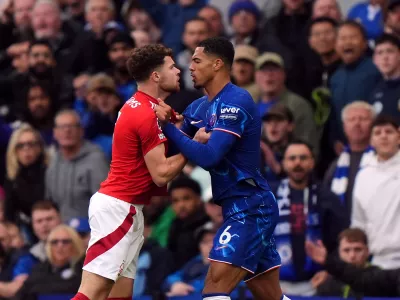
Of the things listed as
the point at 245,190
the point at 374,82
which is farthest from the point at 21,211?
the point at 245,190

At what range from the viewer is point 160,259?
1159 centimetres

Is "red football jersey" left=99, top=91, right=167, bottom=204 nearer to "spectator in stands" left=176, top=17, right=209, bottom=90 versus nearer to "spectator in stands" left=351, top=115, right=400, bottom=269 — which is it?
"spectator in stands" left=351, top=115, right=400, bottom=269

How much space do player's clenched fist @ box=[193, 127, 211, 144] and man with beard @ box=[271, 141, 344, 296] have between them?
8.64 feet

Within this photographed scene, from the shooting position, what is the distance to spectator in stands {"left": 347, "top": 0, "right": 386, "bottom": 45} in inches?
520

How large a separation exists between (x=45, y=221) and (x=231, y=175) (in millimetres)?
4507

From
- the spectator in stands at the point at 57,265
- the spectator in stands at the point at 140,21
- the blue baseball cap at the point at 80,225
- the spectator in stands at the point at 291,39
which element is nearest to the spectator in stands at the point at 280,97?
the spectator in stands at the point at 291,39

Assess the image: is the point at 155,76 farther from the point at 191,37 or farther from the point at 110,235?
the point at 191,37

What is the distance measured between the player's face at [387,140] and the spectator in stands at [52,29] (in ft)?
17.2

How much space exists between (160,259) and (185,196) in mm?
792

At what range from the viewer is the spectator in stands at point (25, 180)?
13297 mm

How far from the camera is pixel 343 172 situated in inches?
451

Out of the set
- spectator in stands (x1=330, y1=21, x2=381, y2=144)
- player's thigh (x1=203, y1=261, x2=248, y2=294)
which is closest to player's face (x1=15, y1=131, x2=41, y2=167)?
spectator in stands (x1=330, y1=21, x2=381, y2=144)

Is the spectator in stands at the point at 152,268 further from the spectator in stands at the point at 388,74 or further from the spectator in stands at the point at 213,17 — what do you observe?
the spectator in stands at the point at 213,17

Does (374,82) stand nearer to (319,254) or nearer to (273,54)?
(273,54)
